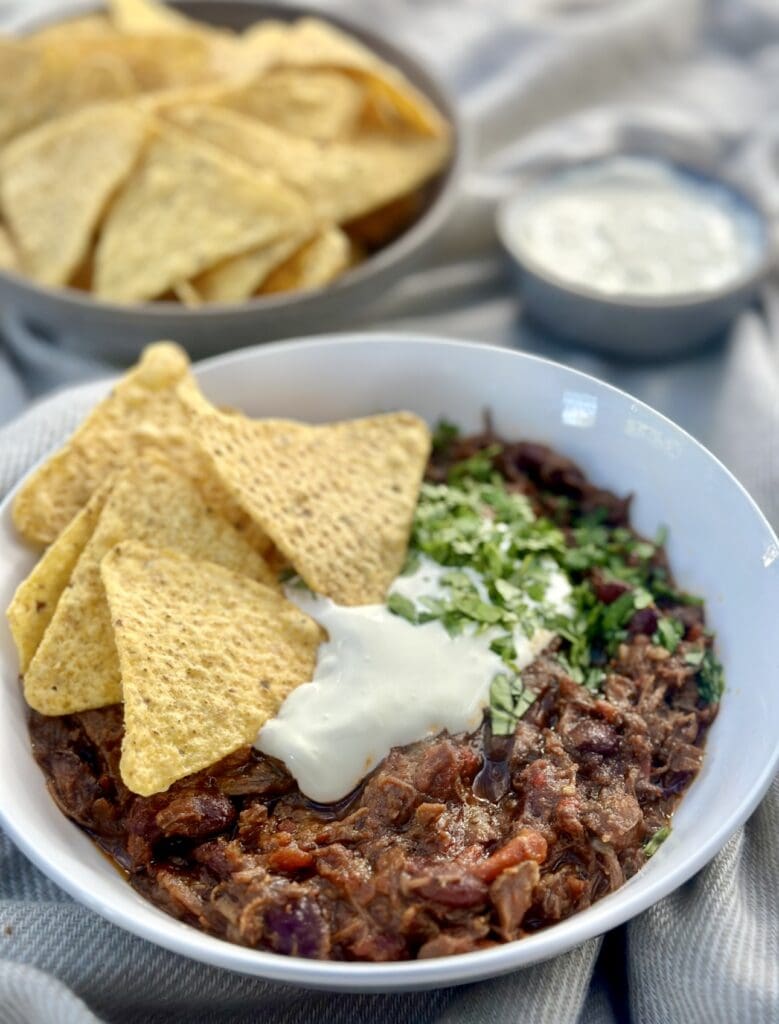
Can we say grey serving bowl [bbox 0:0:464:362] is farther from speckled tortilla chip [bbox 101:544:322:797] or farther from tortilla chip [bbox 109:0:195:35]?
speckled tortilla chip [bbox 101:544:322:797]

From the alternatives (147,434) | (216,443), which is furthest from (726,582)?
(147,434)

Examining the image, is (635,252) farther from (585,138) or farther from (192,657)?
(192,657)

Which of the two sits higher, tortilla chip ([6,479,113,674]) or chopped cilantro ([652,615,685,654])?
tortilla chip ([6,479,113,674])

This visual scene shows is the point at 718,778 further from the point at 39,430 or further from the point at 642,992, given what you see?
the point at 39,430

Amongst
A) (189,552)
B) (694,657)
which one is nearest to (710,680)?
(694,657)

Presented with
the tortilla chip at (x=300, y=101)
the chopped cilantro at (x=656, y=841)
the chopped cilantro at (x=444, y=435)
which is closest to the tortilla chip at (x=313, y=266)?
the tortilla chip at (x=300, y=101)

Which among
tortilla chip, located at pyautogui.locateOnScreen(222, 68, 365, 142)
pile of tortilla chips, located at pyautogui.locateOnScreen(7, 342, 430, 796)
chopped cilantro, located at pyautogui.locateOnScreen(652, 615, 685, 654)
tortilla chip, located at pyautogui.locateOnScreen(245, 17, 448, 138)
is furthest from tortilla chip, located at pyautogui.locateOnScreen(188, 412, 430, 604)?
tortilla chip, located at pyautogui.locateOnScreen(245, 17, 448, 138)
